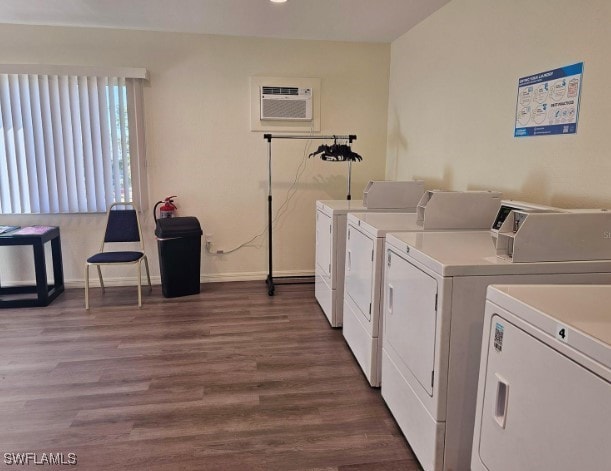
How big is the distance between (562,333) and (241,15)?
3415 mm

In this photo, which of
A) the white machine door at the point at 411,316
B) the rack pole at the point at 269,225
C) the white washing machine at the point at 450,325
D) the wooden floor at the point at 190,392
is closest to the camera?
the white washing machine at the point at 450,325

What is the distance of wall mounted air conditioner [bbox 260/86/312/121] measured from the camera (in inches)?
170

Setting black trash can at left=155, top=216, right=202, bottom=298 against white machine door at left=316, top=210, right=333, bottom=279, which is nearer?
white machine door at left=316, top=210, right=333, bottom=279

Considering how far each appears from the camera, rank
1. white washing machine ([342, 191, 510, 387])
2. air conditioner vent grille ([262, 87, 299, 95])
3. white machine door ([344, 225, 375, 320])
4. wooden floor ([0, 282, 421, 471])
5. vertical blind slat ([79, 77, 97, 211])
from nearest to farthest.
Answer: wooden floor ([0, 282, 421, 471]) < white washing machine ([342, 191, 510, 387]) < white machine door ([344, 225, 375, 320]) < vertical blind slat ([79, 77, 97, 211]) < air conditioner vent grille ([262, 87, 299, 95])

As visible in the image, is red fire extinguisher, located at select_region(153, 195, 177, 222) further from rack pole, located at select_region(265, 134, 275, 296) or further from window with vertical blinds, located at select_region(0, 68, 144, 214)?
rack pole, located at select_region(265, 134, 275, 296)

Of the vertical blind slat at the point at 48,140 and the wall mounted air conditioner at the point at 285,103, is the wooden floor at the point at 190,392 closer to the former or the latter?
the vertical blind slat at the point at 48,140

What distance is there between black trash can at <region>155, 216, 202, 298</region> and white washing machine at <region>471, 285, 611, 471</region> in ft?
10.2

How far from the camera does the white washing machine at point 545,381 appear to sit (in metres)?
0.99

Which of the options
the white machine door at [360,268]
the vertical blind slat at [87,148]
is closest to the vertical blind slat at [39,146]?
the vertical blind slat at [87,148]

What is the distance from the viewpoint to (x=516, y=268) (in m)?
1.65

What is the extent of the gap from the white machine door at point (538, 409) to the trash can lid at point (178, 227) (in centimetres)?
311

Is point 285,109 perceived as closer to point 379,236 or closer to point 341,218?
point 341,218

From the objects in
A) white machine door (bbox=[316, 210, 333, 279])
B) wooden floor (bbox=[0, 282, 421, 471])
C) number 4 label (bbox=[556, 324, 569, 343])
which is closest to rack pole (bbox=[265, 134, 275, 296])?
wooden floor (bbox=[0, 282, 421, 471])

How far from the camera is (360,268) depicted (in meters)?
2.73
